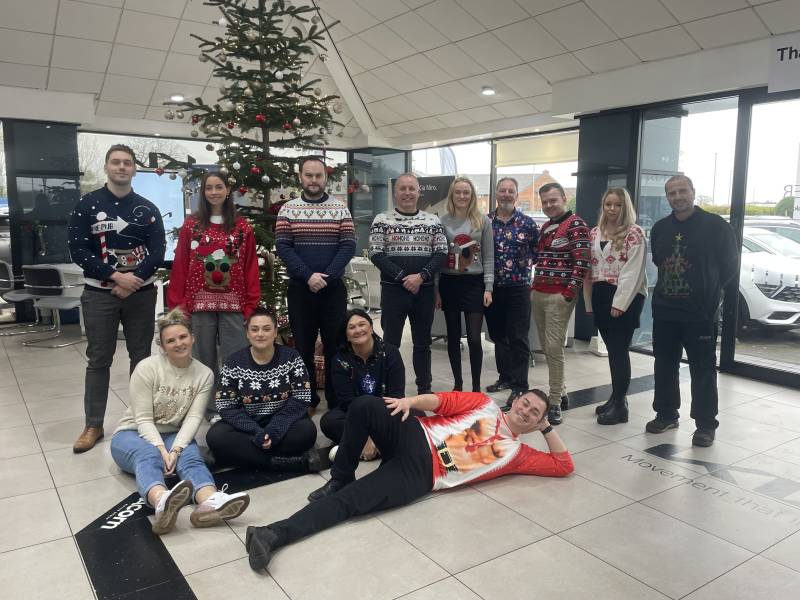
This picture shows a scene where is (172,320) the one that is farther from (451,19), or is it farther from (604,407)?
(451,19)

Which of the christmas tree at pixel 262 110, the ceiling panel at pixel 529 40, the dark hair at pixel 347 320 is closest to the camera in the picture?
the dark hair at pixel 347 320

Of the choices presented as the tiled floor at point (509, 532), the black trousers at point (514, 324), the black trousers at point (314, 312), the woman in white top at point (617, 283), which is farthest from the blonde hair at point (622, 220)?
the black trousers at point (314, 312)

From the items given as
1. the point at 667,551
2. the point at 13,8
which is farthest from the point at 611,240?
the point at 13,8

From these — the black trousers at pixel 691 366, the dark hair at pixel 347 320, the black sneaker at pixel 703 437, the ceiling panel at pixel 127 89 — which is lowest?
the black sneaker at pixel 703 437

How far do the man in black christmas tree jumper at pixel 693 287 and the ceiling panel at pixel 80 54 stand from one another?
537 cm

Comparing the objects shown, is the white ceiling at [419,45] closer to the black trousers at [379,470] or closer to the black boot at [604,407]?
the black boot at [604,407]

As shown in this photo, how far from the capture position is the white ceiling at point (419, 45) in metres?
4.66

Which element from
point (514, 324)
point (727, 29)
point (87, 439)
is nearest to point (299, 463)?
point (87, 439)

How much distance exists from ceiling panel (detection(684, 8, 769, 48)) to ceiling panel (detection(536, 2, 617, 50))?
25.2 inches

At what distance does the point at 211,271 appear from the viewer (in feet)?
11.2

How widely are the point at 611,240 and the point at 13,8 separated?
17.4 feet

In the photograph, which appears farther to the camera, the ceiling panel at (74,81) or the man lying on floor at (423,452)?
the ceiling panel at (74,81)

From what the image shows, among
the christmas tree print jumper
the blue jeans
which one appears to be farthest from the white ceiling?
the blue jeans

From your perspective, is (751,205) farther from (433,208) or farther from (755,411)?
(433,208)
